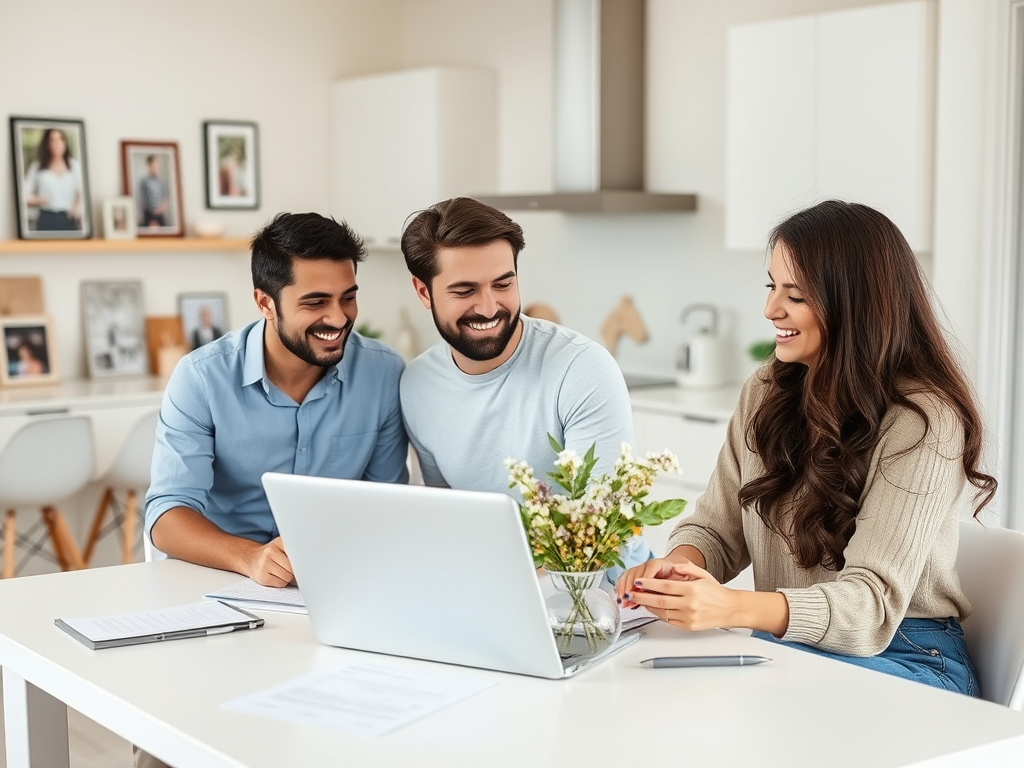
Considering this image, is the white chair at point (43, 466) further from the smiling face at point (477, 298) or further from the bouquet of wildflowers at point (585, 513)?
the bouquet of wildflowers at point (585, 513)

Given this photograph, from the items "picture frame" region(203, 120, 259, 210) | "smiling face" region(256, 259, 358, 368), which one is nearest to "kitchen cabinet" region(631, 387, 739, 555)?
"smiling face" region(256, 259, 358, 368)

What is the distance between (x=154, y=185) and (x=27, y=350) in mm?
893

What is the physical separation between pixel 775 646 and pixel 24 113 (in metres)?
4.36

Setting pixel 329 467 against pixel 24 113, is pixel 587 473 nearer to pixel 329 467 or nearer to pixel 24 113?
pixel 329 467

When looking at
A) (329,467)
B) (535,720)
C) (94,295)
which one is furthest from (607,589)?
(94,295)

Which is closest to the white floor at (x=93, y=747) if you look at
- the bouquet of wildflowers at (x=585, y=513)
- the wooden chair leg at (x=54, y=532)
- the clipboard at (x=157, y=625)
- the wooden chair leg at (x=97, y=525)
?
the wooden chair leg at (x=54, y=532)

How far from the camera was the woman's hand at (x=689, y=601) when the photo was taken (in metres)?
1.68

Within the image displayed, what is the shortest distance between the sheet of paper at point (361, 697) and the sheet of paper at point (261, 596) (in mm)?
329

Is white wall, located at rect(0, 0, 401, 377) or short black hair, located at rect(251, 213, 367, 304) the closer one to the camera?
short black hair, located at rect(251, 213, 367, 304)

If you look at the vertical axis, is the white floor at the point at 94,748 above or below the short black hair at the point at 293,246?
below

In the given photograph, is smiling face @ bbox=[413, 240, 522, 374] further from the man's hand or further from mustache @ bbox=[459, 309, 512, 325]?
the man's hand

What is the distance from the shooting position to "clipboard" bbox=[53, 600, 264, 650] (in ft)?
5.76

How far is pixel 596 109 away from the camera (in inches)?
188

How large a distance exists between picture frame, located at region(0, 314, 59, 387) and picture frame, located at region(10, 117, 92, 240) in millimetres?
343
